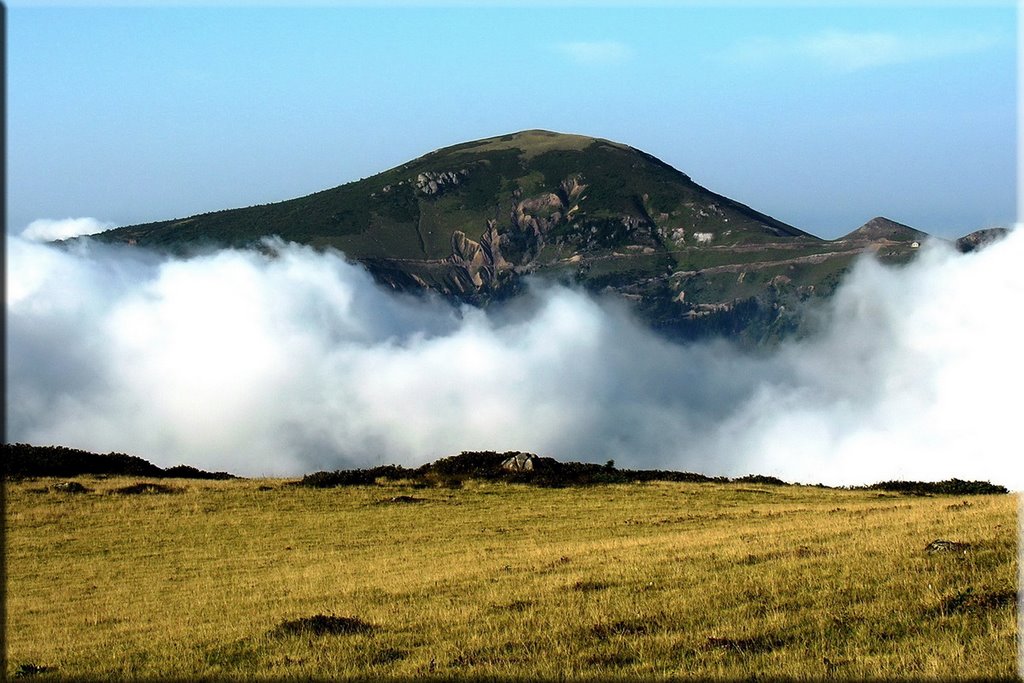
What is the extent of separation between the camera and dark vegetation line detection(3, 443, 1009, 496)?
60344 mm

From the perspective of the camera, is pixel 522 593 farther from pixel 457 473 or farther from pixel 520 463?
pixel 457 473

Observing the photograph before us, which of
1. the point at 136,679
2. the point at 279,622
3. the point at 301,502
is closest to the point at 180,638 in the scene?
the point at 279,622

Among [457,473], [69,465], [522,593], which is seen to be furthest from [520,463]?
[522,593]

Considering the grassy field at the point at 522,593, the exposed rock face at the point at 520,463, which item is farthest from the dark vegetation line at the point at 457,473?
the grassy field at the point at 522,593

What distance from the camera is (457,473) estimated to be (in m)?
64.1

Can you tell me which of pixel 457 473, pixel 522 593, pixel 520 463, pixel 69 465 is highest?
pixel 522 593

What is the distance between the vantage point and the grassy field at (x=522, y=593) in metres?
19.2

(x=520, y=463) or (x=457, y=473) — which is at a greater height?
(x=520, y=463)

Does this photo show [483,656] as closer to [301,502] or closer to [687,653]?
[687,653]

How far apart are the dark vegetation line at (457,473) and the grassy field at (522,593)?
480 inches

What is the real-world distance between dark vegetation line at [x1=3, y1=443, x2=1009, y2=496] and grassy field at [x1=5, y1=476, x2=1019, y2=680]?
12200mm

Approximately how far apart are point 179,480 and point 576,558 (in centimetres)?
3599

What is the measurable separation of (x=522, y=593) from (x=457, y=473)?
38430 mm

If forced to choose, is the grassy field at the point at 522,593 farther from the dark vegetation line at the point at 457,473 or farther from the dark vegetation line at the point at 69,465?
the dark vegetation line at the point at 69,465
